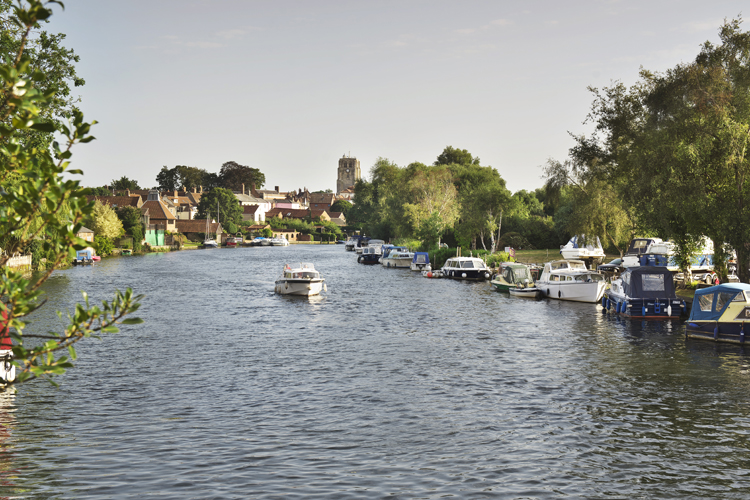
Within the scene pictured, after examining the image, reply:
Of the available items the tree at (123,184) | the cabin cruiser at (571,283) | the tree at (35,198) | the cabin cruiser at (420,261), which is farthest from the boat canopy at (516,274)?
the tree at (123,184)

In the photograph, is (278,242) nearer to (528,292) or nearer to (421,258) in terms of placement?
(421,258)

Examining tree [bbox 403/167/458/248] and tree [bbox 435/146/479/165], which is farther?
tree [bbox 435/146/479/165]

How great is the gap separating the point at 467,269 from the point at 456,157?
75.5m

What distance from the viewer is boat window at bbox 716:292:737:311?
2752cm

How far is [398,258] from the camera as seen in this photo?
86812mm

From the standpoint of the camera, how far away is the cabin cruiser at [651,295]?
35688 millimetres

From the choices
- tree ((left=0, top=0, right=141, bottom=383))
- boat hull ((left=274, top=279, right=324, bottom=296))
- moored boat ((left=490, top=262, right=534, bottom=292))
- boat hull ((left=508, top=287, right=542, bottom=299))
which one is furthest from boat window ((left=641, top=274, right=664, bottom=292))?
tree ((left=0, top=0, right=141, bottom=383))

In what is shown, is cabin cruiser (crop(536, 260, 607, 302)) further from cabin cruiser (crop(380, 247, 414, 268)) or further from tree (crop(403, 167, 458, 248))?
cabin cruiser (crop(380, 247, 414, 268))

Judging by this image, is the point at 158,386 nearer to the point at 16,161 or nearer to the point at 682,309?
the point at 16,161

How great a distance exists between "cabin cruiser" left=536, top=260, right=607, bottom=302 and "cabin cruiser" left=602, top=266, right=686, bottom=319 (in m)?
7.63

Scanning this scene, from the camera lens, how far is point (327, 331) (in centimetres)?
3353

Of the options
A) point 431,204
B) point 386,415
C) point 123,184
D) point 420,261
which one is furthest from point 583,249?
point 123,184

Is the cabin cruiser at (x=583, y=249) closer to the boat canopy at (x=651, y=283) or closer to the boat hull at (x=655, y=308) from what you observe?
the boat canopy at (x=651, y=283)

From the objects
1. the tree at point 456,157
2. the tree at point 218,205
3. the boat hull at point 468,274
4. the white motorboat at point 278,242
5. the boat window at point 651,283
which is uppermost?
the tree at point 456,157
